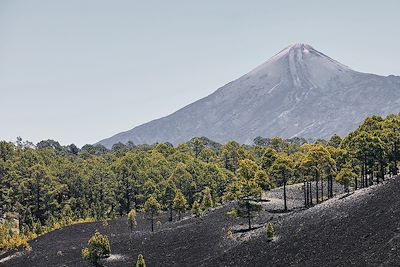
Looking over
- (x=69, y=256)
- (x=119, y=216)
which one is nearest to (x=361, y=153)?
(x=69, y=256)

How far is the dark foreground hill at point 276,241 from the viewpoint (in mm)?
49219

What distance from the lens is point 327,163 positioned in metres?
76.4

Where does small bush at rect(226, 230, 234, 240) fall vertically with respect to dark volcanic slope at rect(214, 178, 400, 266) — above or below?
below

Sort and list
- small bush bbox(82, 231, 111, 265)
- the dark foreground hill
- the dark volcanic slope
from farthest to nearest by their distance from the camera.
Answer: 1. small bush bbox(82, 231, 111, 265)
2. the dark foreground hill
3. the dark volcanic slope

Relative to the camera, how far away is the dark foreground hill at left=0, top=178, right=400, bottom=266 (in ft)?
161

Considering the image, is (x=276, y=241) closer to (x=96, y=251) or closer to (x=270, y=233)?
(x=270, y=233)

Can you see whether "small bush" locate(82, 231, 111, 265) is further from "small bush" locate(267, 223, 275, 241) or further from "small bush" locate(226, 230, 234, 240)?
"small bush" locate(267, 223, 275, 241)

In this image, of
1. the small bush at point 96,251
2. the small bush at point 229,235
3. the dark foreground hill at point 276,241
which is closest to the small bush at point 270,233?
the dark foreground hill at point 276,241

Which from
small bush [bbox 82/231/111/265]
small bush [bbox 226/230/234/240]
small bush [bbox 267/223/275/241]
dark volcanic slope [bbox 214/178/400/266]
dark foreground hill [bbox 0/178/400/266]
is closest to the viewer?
dark volcanic slope [bbox 214/178/400/266]

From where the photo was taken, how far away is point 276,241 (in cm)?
5959

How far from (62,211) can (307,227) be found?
58.2 meters

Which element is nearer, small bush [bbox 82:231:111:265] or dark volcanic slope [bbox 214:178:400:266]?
dark volcanic slope [bbox 214:178:400:266]

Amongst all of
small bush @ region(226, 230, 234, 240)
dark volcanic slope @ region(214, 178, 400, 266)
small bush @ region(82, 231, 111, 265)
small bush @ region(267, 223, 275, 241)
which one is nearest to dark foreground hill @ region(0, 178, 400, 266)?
dark volcanic slope @ region(214, 178, 400, 266)

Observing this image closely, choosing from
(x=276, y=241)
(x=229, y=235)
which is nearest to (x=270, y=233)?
(x=276, y=241)
